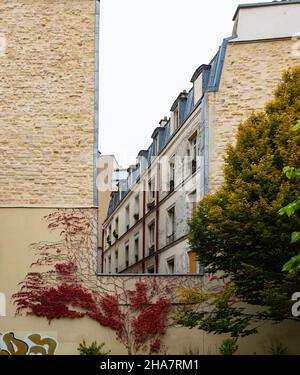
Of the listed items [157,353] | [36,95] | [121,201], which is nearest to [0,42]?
[36,95]

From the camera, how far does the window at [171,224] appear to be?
88.5 ft

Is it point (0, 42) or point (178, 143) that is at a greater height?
point (0, 42)

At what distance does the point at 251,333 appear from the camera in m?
18.5

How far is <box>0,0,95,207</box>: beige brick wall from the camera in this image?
21391 millimetres

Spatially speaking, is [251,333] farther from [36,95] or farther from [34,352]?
A: [36,95]

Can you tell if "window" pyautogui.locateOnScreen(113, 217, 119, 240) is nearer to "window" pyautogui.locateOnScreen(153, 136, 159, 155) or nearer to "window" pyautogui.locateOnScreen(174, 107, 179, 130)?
"window" pyautogui.locateOnScreen(153, 136, 159, 155)

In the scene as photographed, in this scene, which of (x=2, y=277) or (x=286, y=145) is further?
(x=2, y=277)

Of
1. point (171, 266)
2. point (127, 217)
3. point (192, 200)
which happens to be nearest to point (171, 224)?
point (171, 266)

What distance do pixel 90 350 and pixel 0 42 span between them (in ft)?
31.9

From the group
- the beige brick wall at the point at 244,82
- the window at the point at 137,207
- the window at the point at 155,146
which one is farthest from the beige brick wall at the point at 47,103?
the window at the point at 137,207

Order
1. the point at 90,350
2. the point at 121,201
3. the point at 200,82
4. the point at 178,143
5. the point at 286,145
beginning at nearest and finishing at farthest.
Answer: the point at 286,145, the point at 90,350, the point at 200,82, the point at 178,143, the point at 121,201

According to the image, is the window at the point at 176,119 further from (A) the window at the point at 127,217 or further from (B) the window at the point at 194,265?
(A) the window at the point at 127,217

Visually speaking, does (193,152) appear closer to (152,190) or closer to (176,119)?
(176,119)

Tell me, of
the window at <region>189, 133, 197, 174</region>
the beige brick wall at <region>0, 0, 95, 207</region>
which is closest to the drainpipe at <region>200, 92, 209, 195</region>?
the window at <region>189, 133, 197, 174</region>
